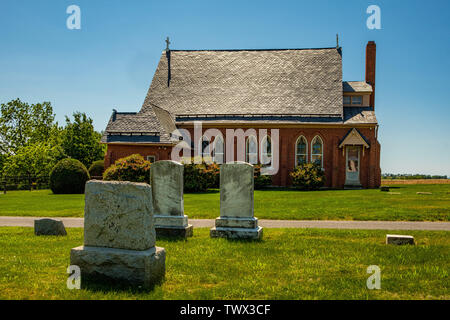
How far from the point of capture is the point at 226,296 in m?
5.32

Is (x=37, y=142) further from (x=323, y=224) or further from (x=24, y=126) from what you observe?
(x=323, y=224)

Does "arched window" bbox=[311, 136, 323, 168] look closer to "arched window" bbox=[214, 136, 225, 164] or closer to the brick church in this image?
the brick church

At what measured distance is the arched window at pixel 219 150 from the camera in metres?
33.4

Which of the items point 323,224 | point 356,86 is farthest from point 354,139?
point 323,224

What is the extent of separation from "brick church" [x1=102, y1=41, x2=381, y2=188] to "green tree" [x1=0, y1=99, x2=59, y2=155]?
1258 inches

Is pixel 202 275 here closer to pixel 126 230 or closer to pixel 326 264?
pixel 126 230

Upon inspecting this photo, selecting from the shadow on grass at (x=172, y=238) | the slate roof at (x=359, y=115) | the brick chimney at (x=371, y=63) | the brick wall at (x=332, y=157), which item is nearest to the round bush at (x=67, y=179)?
the brick wall at (x=332, y=157)

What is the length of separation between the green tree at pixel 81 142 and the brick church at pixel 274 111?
1862 cm

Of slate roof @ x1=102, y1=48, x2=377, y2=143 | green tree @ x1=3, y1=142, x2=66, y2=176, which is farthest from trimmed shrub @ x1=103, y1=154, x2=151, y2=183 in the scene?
green tree @ x1=3, y1=142, x2=66, y2=176

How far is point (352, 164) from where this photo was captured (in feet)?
105

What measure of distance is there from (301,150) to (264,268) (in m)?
26.8

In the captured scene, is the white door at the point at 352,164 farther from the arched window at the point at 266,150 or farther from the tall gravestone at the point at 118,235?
the tall gravestone at the point at 118,235
